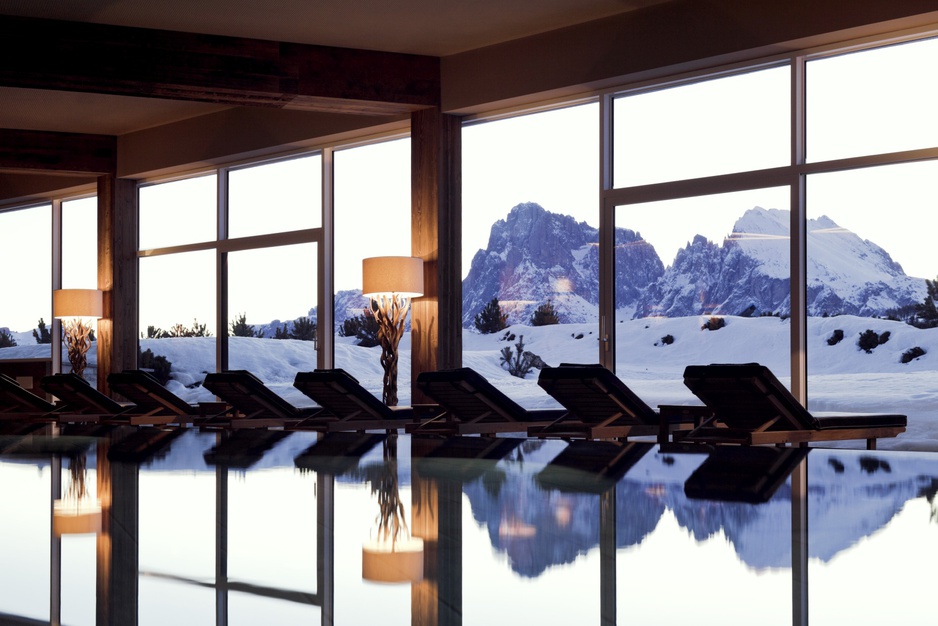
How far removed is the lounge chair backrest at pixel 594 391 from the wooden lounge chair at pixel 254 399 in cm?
237

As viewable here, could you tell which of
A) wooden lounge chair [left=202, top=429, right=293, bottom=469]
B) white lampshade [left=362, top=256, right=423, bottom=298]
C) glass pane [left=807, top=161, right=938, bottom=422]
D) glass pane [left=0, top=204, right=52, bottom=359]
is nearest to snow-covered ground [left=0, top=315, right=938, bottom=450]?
glass pane [left=807, top=161, right=938, bottom=422]

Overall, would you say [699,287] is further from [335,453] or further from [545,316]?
[335,453]

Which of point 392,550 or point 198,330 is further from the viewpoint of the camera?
point 198,330

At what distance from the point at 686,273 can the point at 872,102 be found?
5.65 ft

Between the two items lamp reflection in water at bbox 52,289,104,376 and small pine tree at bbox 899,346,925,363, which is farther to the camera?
lamp reflection in water at bbox 52,289,104,376

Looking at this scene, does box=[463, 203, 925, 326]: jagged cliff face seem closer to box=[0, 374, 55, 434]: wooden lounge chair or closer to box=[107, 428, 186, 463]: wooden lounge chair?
box=[107, 428, 186, 463]: wooden lounge chair

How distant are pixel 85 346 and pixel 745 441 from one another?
8.27 metres

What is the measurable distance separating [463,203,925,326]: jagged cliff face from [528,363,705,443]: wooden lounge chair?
1388mm

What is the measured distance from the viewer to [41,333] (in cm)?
1277

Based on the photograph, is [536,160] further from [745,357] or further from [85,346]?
[85,346]

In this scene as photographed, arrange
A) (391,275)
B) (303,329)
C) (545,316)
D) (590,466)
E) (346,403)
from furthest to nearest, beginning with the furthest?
(303,329)
(545,316)
(391,275)
(346,403)
(590,466)

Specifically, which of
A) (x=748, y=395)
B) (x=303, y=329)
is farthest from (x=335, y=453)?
(x=303, y=329)

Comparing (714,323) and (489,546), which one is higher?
(714,323)

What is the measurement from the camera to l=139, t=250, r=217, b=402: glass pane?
11.1 m
